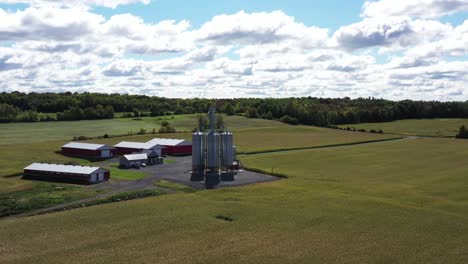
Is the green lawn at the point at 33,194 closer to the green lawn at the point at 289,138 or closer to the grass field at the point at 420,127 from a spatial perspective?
the green lawn at the point at 289,138

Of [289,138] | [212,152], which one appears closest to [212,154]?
[212,152]

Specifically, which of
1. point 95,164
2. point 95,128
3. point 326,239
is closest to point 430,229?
point 326,239

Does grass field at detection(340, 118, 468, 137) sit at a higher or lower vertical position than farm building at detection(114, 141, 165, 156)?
higher

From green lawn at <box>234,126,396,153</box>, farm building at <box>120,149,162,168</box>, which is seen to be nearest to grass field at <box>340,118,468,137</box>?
green lawn at <box>234,126,396,153</box>

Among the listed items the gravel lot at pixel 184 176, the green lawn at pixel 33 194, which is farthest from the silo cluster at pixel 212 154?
the green lawn at pixel 33 194

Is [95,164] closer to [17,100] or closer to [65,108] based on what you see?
[65,108]

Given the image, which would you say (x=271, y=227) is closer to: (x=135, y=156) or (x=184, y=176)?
(x=184, y=176)

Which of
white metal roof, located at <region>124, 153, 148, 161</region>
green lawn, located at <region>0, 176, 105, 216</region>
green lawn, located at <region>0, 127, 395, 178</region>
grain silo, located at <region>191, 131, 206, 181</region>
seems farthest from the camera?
green lawn, located at <region>0, 127, 395, 178</region>

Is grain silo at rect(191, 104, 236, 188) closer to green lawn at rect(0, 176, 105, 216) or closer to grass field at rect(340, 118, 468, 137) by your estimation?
green lawn at rect(0, 176, 105, 216)

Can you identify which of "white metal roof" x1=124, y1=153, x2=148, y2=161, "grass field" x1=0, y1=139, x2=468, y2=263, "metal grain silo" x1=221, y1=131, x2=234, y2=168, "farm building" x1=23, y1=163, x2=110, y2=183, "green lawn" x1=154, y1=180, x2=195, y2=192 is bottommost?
"grass field" x1=0, y1=139, x2=468, y2=263
